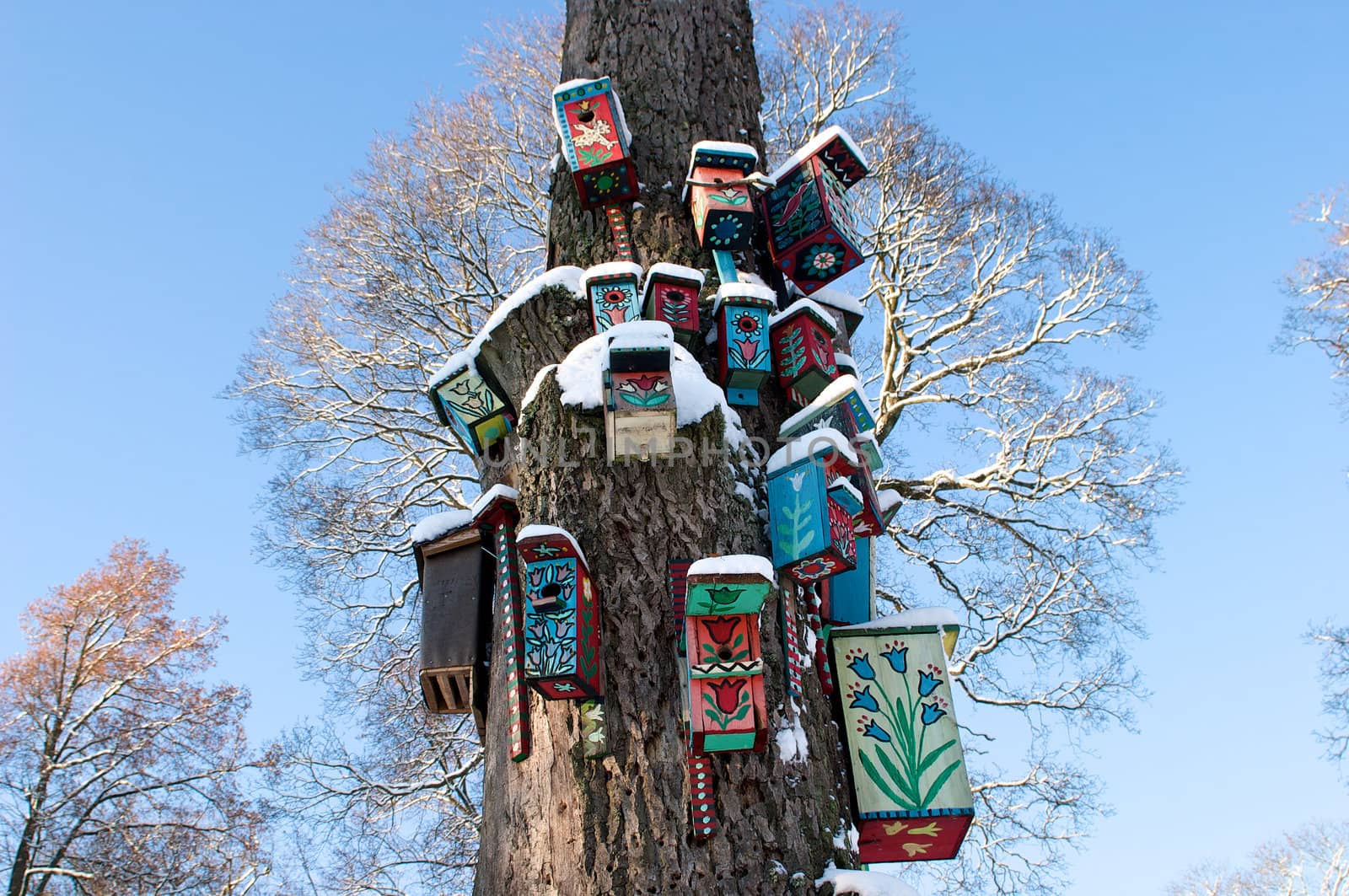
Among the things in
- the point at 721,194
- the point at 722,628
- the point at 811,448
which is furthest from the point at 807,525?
the point at 721,194

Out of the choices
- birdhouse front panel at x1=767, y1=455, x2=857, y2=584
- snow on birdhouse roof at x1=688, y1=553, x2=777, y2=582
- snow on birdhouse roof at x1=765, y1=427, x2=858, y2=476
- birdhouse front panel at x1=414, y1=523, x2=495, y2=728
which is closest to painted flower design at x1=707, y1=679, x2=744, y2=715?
snow on birdhouse roof at x1=688, y1=553, x2=777, y2=582

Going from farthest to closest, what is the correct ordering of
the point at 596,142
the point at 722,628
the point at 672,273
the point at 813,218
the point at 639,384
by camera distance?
1. the point at 813,218
2. the point at 596,142
3. the point at 672,273
4. the point at 639,384
5. the point at 722,628

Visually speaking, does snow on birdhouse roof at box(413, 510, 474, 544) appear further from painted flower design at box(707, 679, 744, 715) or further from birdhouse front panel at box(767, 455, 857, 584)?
painted flower design at box(707, 679, 744, 715)

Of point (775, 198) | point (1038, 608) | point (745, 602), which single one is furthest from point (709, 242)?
point (1038, 608)

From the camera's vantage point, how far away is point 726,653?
8.70ft

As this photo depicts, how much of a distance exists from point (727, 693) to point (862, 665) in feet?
2.29

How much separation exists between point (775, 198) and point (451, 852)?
5243mm

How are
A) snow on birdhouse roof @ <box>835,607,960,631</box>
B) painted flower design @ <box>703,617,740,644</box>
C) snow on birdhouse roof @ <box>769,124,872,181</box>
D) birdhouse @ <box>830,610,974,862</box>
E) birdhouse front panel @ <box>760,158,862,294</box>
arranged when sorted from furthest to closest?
snow on birdhouse roof @ <box>769,124,872,181</box>, birdhouse front panel @ <box>760,158,862,294</box>, snow on birdhouse roof @ <box>835,607,960,631</box>, birdhouse @ <box>830,610,974,862</box>, painted flower design @ <box>703,617,740,644</box>

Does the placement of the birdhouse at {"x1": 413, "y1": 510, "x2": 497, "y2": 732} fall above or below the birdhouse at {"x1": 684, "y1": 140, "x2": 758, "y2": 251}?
below

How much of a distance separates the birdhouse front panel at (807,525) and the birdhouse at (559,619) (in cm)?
59

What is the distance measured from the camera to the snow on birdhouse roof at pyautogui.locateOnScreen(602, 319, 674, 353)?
293 cm

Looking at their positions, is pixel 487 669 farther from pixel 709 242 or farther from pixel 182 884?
pixel 182 884

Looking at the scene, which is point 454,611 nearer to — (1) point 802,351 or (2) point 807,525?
(2) point 807,525

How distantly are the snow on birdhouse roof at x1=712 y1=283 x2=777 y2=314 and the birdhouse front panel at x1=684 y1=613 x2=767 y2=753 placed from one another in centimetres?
121
